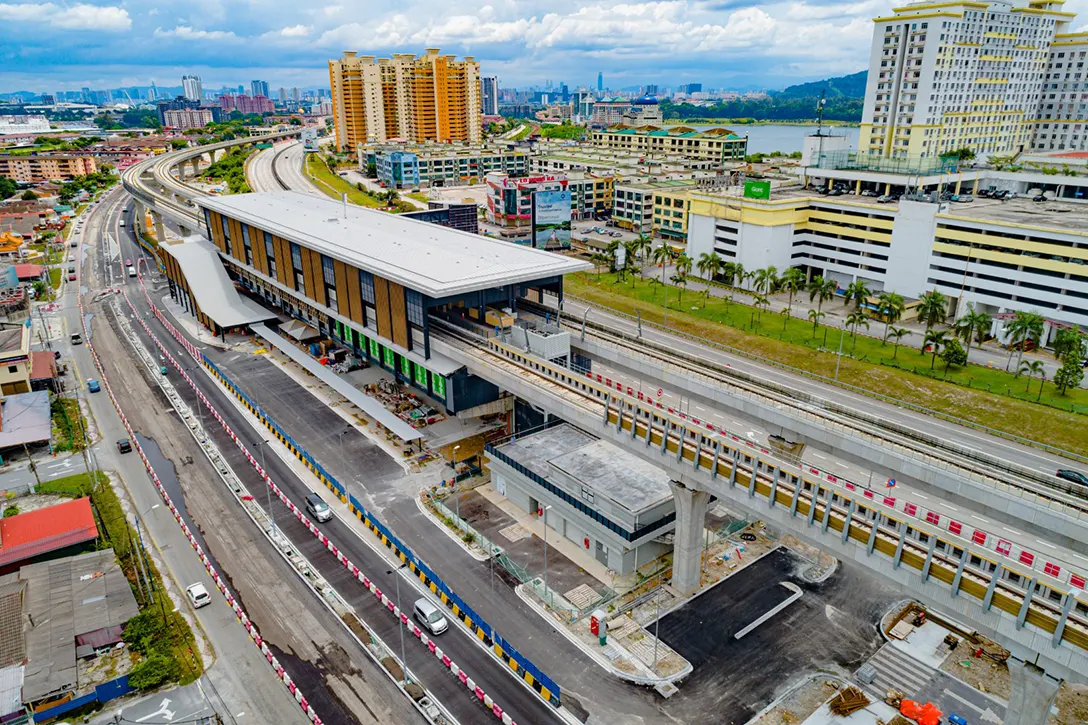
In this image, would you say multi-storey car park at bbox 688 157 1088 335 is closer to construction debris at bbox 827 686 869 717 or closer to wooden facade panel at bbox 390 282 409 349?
wooden facade panel at bbox 390 282 409 349

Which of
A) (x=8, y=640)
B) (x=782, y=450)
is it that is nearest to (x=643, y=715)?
(x=782, y=450)

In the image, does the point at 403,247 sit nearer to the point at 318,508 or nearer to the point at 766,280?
the point at 318,508

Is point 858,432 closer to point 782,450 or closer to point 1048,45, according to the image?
point 782,450

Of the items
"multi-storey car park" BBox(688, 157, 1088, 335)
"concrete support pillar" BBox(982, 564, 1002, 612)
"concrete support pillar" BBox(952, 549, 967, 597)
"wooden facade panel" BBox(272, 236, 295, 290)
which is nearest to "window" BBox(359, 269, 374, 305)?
"wooden facade panel" BBox(272, 236, 295, 290)

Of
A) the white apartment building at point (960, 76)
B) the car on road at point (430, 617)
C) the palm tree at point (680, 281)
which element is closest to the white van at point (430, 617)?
the car on road at point (430, 617)

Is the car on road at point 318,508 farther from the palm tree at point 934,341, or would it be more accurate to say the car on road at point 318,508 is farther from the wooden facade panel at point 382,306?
the palm tree at point 934,341

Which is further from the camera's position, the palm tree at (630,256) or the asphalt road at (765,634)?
the palm tree at (630,256)
